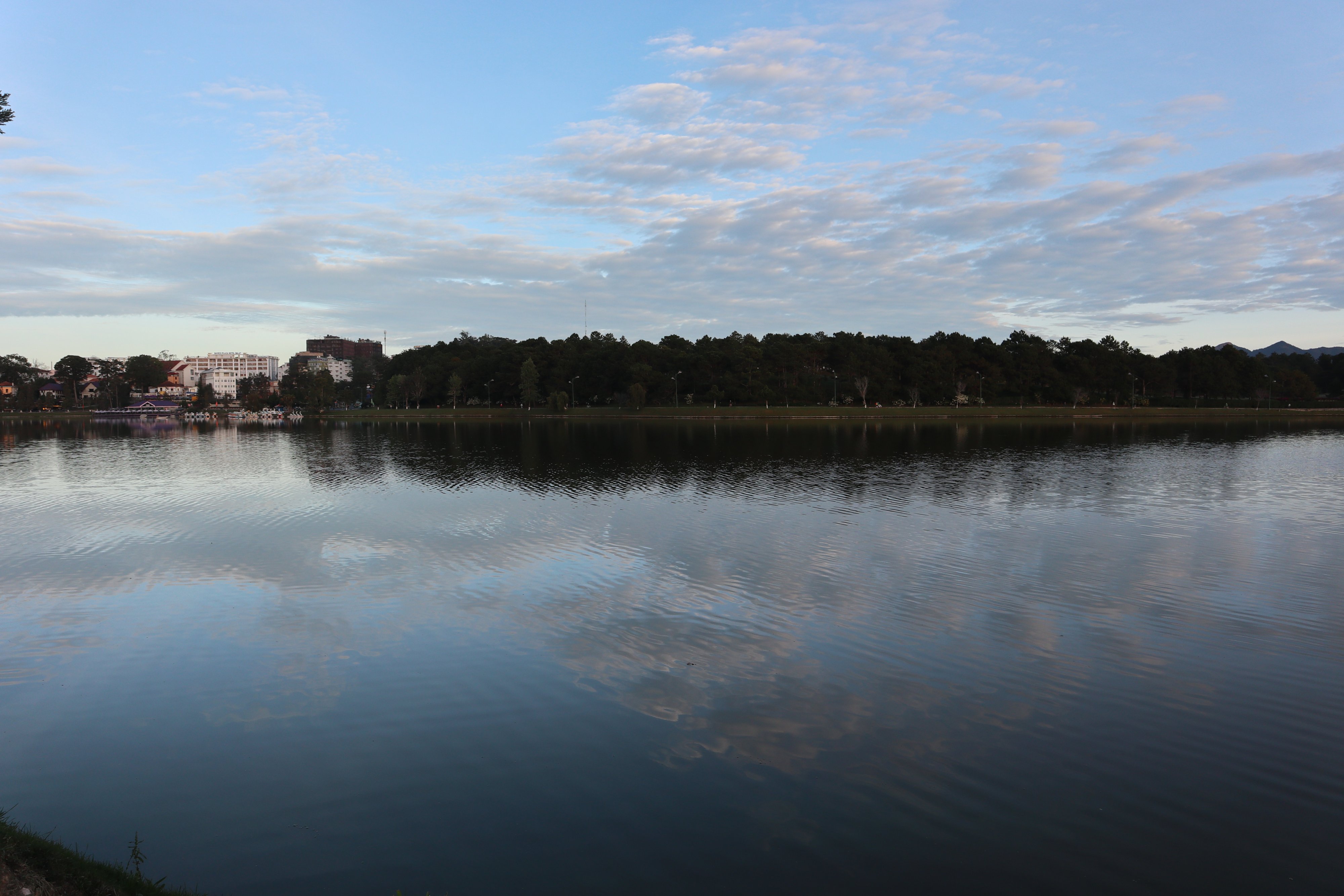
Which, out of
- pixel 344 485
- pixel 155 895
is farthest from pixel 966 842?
pixel 344 485

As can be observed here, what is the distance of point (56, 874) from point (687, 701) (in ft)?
24.7

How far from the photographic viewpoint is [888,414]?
408 ft

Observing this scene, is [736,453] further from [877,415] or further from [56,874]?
[877,415]

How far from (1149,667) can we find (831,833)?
7.90 meters

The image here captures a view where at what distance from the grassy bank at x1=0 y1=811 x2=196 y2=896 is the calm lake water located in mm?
696

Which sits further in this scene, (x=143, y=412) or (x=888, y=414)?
(x=143, y=412)

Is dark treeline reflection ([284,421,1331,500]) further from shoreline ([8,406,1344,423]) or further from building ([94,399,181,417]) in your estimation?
building ([94,399,181,417])

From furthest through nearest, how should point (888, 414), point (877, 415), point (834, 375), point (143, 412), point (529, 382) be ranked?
point (143, 412), point (834, 375), point (529, 382), point (888, 414), point (877, 415)

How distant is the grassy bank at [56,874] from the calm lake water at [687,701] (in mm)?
696

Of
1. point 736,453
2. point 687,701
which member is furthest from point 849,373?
point 687,701

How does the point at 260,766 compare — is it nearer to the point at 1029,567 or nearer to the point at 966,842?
the point at 966,842

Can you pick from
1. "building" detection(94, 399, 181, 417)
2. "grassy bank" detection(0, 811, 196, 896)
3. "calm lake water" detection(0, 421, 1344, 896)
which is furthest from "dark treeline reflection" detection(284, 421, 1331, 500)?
"building" detection(94, 399, 181, 417)

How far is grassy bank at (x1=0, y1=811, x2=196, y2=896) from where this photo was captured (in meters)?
5.78

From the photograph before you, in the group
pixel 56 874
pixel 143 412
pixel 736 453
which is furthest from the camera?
pixel 143 412
